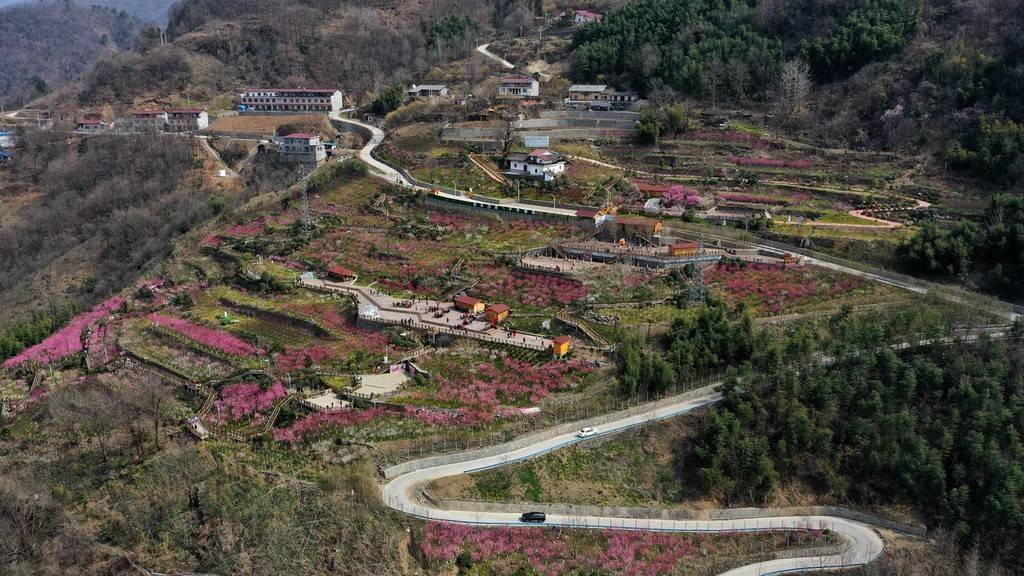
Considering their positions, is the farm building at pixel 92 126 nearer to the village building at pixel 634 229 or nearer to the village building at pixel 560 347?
the village building at pixel 634 229

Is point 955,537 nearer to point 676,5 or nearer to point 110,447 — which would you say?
point 110,447

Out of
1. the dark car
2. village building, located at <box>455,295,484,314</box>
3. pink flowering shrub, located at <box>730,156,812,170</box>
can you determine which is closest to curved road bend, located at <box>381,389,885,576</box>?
the dark car

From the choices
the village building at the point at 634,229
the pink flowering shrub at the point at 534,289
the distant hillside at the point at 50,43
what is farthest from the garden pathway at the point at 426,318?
the distant hillside at the point at 50,43

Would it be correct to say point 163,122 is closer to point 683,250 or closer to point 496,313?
point 496,313

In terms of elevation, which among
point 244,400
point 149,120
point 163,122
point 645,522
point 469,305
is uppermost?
point 149,120

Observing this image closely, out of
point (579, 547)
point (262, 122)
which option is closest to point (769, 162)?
point (579, 547)

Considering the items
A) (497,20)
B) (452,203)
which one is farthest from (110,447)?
(497,20)
